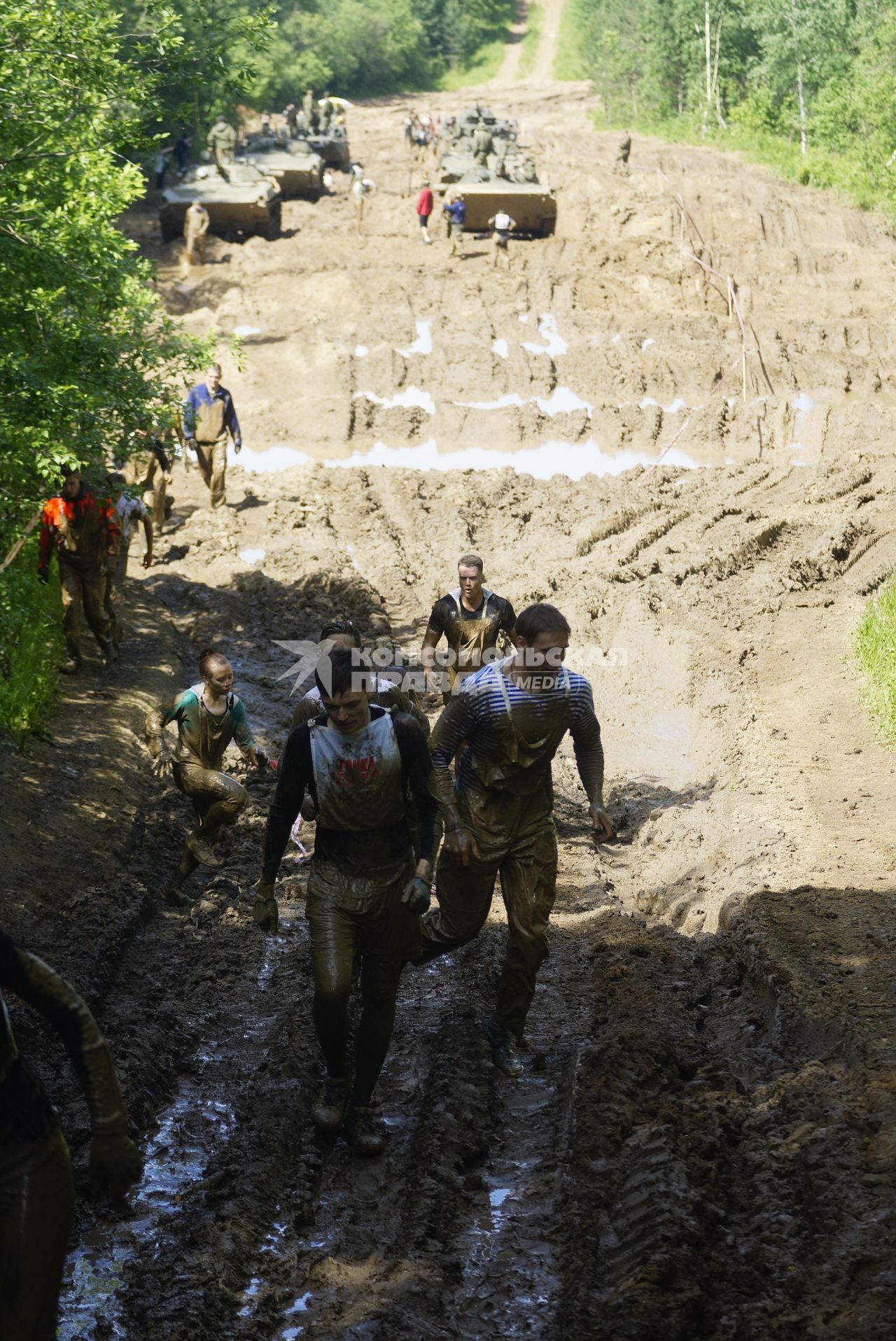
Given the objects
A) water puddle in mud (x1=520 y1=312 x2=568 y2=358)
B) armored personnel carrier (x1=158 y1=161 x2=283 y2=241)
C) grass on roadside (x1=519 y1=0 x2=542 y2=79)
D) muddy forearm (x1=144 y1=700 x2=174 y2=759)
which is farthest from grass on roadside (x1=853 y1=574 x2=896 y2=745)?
grass on roadside (x1=519 y1=0 x2=542 y2=79)

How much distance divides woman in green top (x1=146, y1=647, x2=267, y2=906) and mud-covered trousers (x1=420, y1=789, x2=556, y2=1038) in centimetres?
214

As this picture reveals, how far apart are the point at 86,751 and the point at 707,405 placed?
1465 cm

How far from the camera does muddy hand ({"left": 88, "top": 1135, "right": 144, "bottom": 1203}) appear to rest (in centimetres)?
362

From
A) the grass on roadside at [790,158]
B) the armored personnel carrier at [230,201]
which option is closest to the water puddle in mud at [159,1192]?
the armored personnel carrier at [230,201]

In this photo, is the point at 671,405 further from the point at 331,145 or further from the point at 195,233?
the point at 331,145

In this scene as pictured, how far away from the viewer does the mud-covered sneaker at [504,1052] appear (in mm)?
6469

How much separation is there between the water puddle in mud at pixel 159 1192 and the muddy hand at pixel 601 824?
2019 millimetres

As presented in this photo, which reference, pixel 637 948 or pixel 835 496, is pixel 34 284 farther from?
pixel 835 496

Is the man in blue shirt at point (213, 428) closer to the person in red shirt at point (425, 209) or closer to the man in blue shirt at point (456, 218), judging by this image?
the man in blue shirt at point (456, 218)

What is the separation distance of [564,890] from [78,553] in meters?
5.32

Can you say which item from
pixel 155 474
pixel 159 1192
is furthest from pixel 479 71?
pixel 159 1192

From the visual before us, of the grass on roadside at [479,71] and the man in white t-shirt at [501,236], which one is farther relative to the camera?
the grass on roadside at [479,71]

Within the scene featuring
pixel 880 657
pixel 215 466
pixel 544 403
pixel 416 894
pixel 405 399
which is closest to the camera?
pixel 416 894

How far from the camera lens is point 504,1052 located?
6.50m
